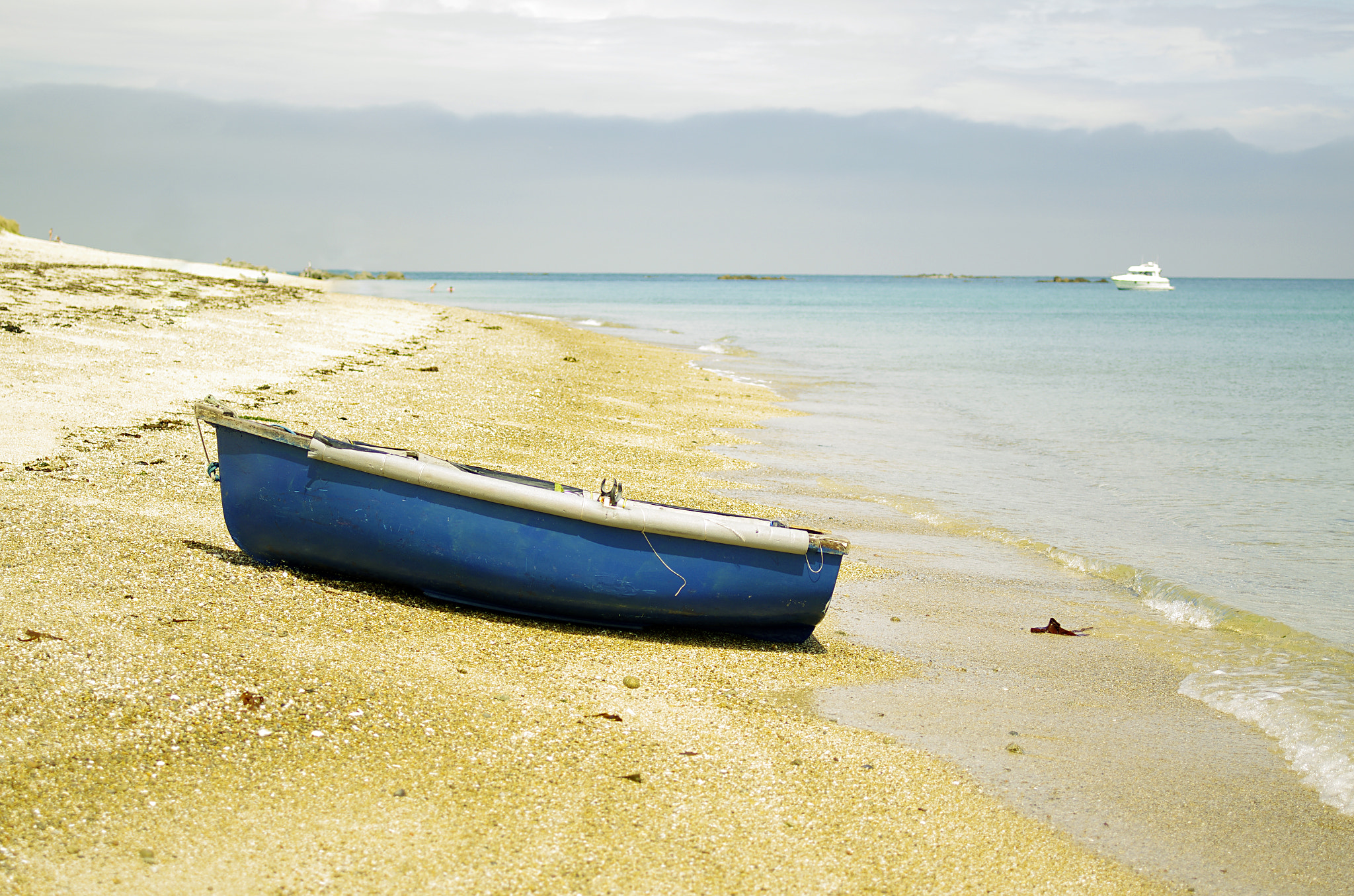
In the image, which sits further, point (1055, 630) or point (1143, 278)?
point (1143, 278)

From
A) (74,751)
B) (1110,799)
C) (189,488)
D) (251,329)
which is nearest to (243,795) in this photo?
(74,751)

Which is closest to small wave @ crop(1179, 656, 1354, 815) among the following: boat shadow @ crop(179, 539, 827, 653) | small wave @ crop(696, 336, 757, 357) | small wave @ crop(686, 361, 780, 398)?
boat shadow @ crop(179, 539, 827, 653)

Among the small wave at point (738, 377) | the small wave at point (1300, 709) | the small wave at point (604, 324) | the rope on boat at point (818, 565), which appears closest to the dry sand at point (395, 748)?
the rope on boat at point (818, 565)

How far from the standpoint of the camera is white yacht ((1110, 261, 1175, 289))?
396ft

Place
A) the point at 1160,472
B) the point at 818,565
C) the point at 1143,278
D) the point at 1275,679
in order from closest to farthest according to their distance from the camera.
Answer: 1. the point at 818,565
2. the point at 1275,679
3. the point at 1160,472
4. the point at 1143,278

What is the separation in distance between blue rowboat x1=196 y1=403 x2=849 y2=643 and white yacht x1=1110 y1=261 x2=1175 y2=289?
420 feet

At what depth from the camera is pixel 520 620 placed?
22.0ft

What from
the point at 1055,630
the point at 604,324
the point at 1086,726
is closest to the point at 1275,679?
the point at 1055,630

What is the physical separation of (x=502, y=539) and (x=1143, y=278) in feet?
426

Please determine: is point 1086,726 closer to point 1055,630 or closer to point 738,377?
point 1055,630

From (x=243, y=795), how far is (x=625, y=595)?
110 inches

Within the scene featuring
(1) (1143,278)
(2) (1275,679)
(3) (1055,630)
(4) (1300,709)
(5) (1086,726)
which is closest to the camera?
(5) (1086,726)

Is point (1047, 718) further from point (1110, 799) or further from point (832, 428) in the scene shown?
point (832, 428)

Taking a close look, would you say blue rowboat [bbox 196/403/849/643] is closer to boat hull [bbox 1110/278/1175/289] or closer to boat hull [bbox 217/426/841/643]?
boat hull [bbox 217/426/841/643]
